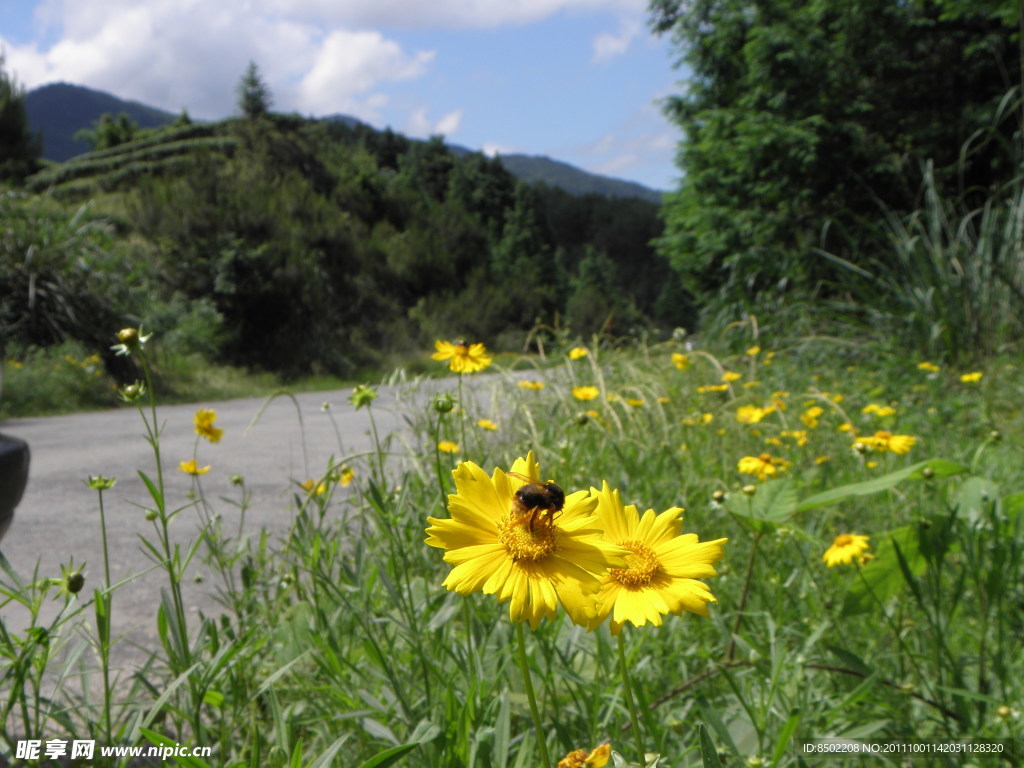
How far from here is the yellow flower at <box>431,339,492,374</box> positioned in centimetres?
129

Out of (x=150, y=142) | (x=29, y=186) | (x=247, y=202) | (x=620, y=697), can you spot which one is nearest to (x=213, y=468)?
(x=620, y=697)

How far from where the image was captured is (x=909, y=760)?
108 centimetres

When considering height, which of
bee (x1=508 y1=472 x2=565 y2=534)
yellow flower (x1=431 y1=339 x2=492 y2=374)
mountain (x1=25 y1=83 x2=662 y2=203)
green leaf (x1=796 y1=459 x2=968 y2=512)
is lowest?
green leaf (x1=796 y1=459 x2=968 y2=512)

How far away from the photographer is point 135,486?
3.38m

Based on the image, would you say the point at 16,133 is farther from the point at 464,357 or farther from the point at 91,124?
the point at 91,124

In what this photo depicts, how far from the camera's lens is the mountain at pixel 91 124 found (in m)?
151

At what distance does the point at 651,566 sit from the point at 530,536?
11 cm

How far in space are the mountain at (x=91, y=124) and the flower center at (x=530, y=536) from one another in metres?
147

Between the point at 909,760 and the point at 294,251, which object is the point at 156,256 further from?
the point at 909,760

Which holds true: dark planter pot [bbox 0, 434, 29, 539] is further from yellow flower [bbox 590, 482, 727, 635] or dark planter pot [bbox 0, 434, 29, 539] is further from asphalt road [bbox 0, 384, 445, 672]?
yellow flower [bbox 590, 482, 727, 635]

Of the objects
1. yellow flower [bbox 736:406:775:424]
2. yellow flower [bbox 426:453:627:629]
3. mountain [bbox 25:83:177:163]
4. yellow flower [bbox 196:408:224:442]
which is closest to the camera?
yellow flower [bbox 426:453:627:629]

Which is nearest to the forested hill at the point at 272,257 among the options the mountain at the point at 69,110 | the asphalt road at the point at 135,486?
the asphalt road at the point at 135,486

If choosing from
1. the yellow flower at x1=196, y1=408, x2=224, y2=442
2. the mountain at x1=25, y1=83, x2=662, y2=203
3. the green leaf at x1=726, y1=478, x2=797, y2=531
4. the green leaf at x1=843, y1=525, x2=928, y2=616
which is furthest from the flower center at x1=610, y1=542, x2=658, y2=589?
the mountain at x1=25, y1=83, x2=662, y2=203

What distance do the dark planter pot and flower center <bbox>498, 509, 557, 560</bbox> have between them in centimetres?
100
